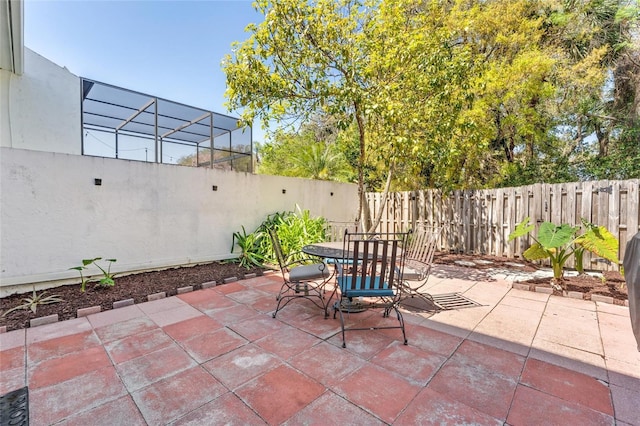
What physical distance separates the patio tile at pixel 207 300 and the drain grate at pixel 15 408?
1.59m

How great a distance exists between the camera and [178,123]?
6.88 m

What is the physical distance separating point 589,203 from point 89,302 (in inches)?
303

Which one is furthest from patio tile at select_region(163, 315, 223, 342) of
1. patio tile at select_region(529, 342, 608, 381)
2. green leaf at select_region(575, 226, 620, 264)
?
green leaf at select_region(575, 226, 620, 264)

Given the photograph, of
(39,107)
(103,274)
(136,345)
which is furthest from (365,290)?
(39,107)

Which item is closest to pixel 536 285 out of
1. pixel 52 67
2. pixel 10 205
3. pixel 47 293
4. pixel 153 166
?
pixel 153 166

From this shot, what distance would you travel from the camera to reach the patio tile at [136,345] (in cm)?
238

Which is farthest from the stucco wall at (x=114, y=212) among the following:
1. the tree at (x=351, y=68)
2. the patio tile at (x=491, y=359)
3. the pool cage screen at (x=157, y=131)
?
the patio tile at (x=491, y=359)

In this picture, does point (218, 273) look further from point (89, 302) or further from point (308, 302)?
point (308, 302)

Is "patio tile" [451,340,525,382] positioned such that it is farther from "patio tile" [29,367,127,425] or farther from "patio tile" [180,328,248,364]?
"patio tile" [29,367,127,425]

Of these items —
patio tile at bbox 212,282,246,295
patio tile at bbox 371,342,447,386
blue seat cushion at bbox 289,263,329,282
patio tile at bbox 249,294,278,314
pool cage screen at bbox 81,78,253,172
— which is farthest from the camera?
pool cage screen at bbox 81,78,253,172

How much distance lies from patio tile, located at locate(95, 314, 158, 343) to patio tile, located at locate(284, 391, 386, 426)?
203cm

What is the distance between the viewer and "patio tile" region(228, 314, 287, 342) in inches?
108

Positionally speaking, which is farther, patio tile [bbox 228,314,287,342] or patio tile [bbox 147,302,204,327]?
patio tile [bbox 147,302,204,327]

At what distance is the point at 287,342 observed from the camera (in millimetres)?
2570
